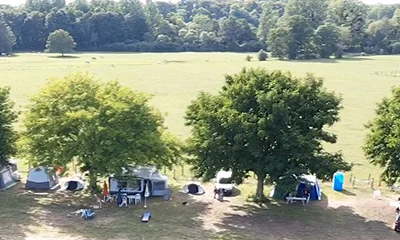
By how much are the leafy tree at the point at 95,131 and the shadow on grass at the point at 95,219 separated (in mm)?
1900

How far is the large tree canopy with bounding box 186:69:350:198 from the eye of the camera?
884 inches

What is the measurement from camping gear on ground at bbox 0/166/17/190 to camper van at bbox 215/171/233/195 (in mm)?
10529

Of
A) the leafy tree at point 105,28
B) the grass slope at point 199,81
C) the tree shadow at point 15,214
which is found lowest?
the tree shadow at point 15,214

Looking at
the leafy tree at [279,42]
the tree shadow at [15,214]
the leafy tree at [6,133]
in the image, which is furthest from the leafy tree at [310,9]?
the tree shadow at [15,214]

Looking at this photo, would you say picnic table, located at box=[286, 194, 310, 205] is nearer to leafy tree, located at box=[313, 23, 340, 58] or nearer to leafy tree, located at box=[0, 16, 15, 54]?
leafy tree, located at box=[313, 23, 340, 58]

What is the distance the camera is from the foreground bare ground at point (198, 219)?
68.1 feet

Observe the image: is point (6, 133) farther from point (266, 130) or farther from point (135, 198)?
point (266, 130)

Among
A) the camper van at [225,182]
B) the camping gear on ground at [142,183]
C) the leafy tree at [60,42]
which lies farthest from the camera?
the leafy tree at [60,42]

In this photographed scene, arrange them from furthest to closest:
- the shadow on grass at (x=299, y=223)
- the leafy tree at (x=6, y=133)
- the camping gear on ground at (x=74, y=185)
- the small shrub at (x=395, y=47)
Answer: the small shrub at (x=395, y=47), the camping gear on ground at (x=74, y=185), the leafy tree at (x=6, y=133), the shadow on grass at (x=299, y=223)

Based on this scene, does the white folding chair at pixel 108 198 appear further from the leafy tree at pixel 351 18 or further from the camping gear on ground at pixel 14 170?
the leafy tree at pixel 351 18

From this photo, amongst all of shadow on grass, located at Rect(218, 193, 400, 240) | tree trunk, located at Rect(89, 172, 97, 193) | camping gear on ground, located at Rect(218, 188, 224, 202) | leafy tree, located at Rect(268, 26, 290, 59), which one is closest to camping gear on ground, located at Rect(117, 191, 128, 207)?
tree trunk, located at Rect(89, 172, 97, 193)

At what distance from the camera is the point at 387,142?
23.2m

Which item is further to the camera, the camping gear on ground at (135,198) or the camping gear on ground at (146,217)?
the camping gear on ground at (135,198)

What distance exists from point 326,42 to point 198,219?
9681cm
